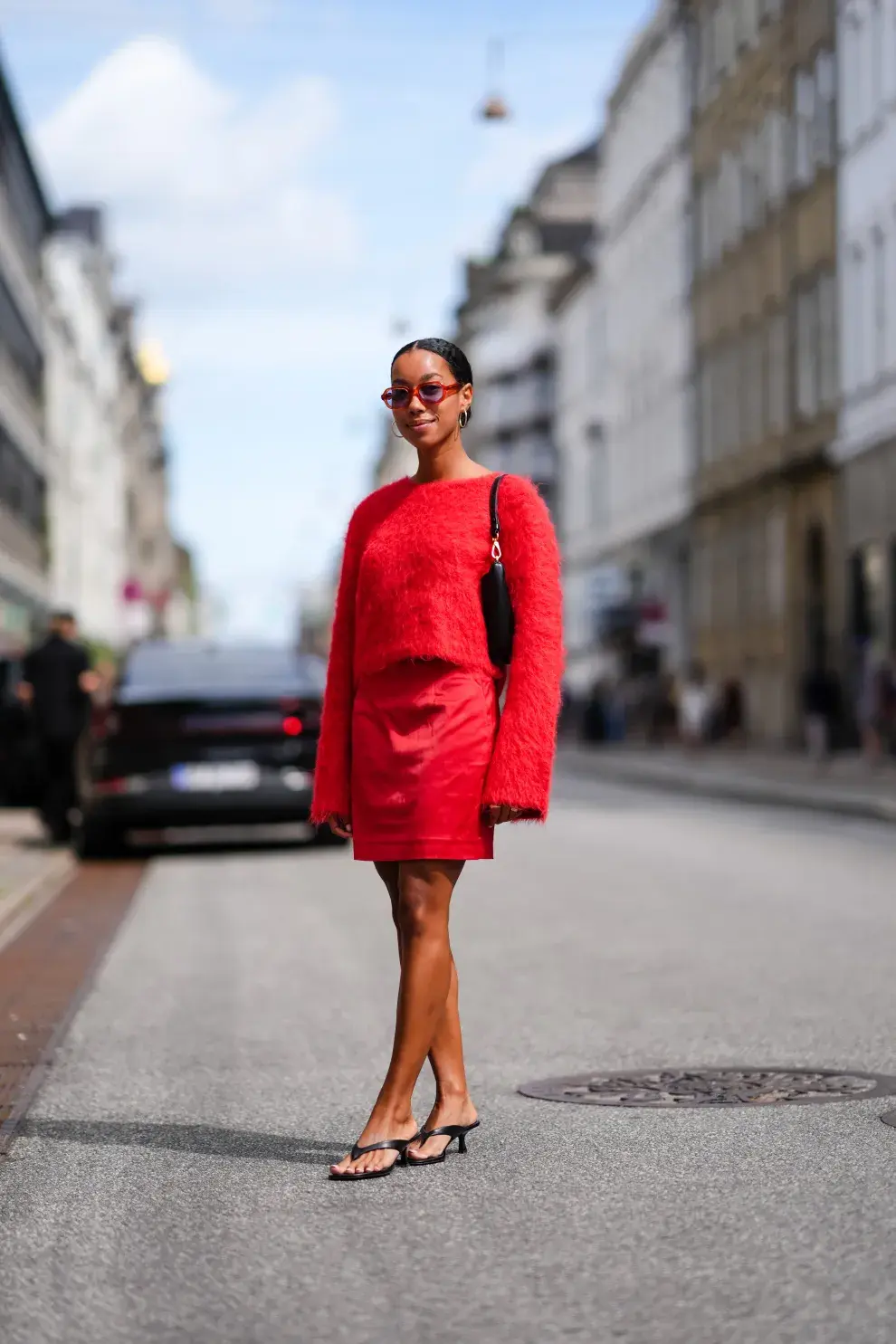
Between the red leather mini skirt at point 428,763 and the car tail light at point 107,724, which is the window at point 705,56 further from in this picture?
the red leather mini skirt at point 428,763

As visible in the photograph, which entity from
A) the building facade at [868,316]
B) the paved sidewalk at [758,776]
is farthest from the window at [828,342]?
the paved sidewalk at [758,776]

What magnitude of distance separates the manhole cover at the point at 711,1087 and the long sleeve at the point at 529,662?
134 cm

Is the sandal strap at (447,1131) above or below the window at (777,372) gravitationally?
below

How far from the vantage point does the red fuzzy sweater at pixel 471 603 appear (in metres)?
6.14

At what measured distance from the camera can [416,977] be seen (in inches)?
245

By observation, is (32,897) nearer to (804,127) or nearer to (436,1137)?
(436,1137)

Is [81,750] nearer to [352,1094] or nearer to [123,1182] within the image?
[352,1094]

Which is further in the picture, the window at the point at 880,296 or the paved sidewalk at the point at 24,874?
the window at the point at 880,296

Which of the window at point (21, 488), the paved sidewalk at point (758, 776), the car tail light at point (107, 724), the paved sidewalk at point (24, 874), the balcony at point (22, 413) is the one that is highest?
the balcony at point (22, 413)

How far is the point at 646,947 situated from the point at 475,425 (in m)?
109

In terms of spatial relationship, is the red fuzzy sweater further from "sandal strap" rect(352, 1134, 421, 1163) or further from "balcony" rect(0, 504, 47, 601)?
"balcony" rect(0, 504, 47, 601)

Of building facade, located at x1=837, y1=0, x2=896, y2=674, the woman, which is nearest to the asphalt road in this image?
the woman

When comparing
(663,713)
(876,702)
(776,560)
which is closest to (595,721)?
(663,713)

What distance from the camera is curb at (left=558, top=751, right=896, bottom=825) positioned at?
82.4 feet
